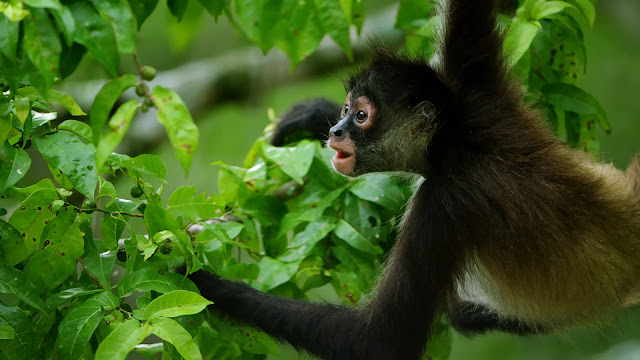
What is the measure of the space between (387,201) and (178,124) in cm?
168

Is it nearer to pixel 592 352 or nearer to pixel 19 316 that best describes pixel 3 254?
pixel 19 316

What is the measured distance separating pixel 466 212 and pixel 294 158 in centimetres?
104

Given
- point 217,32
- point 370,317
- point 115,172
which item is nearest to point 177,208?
point 115,172

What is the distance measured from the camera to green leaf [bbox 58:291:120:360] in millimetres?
3016

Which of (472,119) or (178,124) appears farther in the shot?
(472,119)

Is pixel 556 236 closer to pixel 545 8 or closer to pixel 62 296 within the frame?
pixel 545 8

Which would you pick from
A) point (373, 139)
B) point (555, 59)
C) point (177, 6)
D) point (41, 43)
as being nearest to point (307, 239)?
point (373, 139)

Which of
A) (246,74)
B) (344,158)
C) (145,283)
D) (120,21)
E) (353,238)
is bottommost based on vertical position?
(246,74)

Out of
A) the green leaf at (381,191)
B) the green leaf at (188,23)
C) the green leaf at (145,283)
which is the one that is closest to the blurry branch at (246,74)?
the green leaf at (188,23)

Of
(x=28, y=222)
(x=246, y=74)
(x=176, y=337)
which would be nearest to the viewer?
(x=176, y=337)

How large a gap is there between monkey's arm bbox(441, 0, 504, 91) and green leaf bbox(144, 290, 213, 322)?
204 cm

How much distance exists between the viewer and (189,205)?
3811 mm

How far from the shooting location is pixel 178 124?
10.9ft

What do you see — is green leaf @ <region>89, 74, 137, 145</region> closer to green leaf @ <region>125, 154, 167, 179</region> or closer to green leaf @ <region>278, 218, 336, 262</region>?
green leaf @ <region>125, 154, 167, 179</region>
